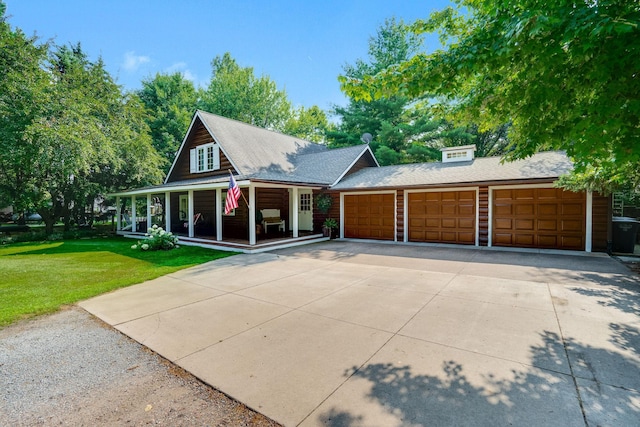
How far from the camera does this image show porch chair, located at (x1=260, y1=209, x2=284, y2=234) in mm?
13609

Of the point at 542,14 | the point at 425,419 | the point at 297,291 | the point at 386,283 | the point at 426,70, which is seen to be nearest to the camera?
the point at 425,419

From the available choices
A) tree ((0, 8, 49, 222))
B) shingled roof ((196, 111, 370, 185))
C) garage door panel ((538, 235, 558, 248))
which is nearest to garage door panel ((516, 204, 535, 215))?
garage door panel ((538, 235, 558, 248))

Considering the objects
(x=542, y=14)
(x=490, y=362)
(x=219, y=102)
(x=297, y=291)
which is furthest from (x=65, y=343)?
(x=219, y=102)

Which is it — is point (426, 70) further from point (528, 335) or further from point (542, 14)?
point (528, 335)

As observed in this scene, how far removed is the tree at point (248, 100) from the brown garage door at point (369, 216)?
19827mm

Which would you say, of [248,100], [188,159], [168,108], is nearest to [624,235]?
[188,159]

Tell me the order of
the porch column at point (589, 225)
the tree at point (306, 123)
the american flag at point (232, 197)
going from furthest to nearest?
the tree at point (306, 123) → the american flag at point (232, 197) → the porch column at point (589, 225)

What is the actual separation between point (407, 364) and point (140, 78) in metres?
32.9

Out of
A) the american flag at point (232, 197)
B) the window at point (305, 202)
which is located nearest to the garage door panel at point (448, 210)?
the window at point (305, 202)

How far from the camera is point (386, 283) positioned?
20.0 feet

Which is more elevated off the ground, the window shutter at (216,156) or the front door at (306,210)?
the window shutter at (216,156)

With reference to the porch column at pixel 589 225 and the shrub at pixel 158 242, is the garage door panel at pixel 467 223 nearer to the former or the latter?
the porch column at pixel 589 225

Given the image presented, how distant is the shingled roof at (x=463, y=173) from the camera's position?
9.92m

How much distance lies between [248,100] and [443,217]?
78.3ft
